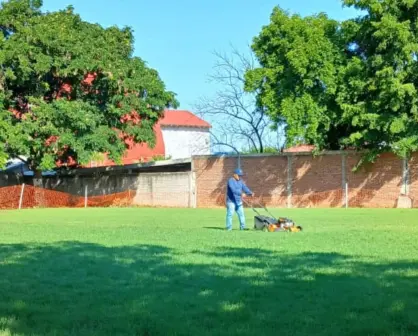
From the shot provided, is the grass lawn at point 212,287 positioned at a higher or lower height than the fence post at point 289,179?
lower

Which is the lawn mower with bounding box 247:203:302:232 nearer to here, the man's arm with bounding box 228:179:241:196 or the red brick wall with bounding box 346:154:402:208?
the man's arm with bounding box 228:179:241:196

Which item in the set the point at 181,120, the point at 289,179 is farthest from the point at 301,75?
the point at 181,120

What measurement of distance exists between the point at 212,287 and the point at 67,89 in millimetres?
30154

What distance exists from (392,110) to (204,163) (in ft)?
40.9

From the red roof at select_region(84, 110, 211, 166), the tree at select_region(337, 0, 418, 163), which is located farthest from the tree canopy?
the red roof at select_region(84, 110, 211, 166)

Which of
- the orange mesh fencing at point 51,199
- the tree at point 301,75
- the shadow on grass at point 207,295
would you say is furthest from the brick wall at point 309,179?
the shadow on grass at point 207,295

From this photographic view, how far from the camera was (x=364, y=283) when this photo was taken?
24.0 feet

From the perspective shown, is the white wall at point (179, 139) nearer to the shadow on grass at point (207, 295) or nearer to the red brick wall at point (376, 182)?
the red brick wall at point (376, 182)

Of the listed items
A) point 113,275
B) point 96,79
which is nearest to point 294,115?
point 96,79

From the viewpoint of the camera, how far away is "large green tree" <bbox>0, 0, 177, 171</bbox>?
3219cm

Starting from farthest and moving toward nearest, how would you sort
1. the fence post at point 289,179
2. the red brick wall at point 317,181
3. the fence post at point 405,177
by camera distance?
1. the fence post at point 289,179
2. the red brick wall at point 317,181
3. the fence post at point 405,177

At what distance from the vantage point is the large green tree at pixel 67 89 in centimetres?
3219

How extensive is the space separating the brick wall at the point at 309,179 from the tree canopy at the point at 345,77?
3.91ft

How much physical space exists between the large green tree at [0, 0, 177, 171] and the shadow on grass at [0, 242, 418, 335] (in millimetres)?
23291
